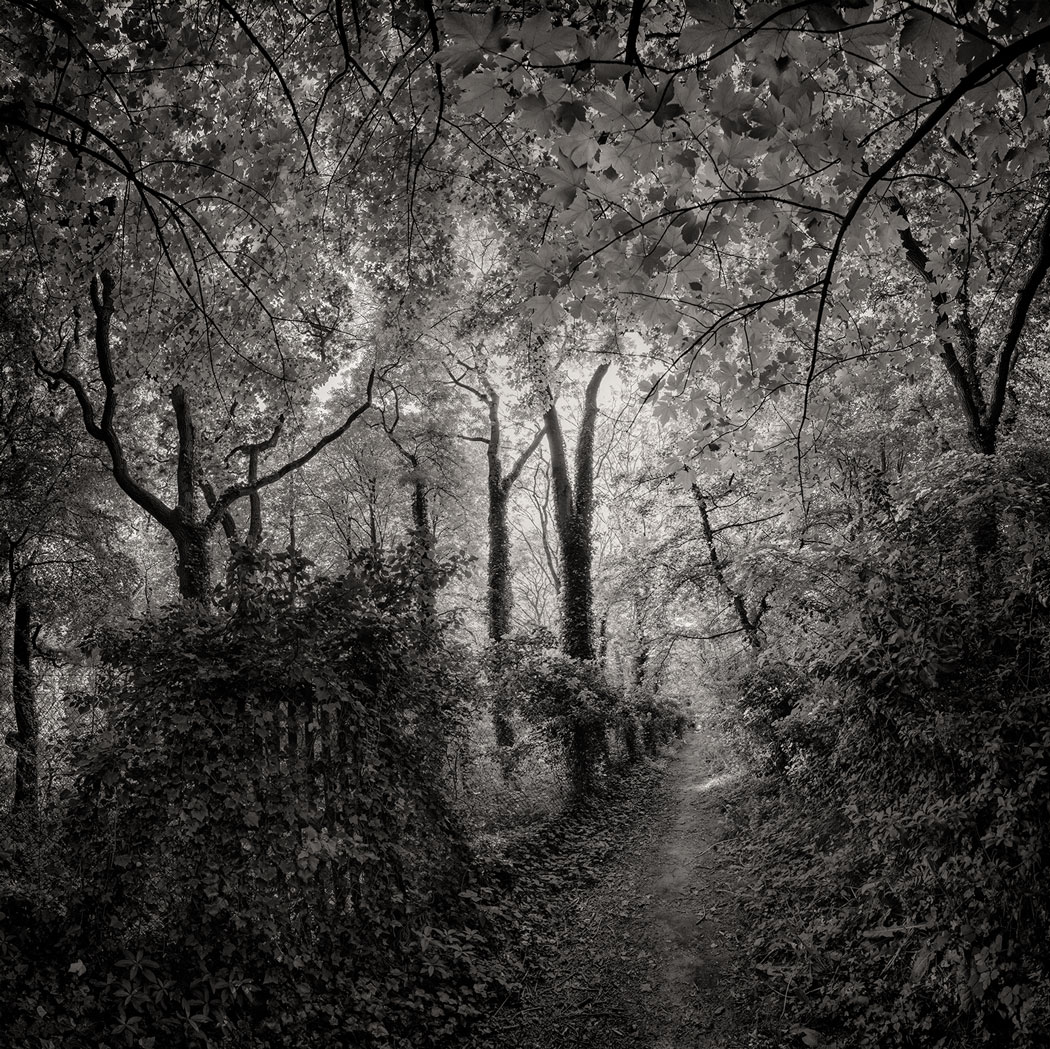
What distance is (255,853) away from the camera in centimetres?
402

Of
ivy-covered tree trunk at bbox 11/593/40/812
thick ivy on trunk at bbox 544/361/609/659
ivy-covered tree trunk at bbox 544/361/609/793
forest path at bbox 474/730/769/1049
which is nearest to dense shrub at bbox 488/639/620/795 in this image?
ivy-covered tree trunk at bbox 544/361/609/793

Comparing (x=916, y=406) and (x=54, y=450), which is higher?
(x=54, y=450)

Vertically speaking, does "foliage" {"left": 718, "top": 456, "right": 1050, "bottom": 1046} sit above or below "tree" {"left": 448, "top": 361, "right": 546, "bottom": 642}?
below

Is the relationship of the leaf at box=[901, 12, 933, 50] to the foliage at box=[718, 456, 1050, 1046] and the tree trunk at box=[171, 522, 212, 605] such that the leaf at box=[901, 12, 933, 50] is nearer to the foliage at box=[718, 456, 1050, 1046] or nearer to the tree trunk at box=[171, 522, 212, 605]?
the foliage at box=[718, 456, 1050, 1046]

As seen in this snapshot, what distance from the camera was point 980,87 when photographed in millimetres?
2088

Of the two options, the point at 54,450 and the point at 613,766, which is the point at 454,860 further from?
the point at 54,450

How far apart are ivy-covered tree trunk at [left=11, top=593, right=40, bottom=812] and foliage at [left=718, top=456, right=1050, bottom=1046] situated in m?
11.7

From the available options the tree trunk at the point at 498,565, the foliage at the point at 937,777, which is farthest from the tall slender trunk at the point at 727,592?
the tree trunk at the point at 498,565

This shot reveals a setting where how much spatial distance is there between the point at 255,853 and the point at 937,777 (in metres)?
4.24

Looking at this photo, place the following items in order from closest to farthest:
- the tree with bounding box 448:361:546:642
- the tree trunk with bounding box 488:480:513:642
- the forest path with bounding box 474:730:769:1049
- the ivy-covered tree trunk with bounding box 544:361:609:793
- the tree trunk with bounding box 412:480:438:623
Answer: the forest path with bounding box 474:730:769:1049
the tree trunk with bounding box 412:480:438:623
the ivy-covered tree trunk with bounding box 544:361:609:793
the tree trunk with bounding box 488:480:513:642
the tree with bounding box 448:361:546:642

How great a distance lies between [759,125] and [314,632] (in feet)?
12.9

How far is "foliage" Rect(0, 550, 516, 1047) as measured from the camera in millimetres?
3525

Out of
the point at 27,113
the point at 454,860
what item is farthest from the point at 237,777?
the point at 27,113

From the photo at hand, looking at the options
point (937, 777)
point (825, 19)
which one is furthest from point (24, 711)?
point (825, 19)
